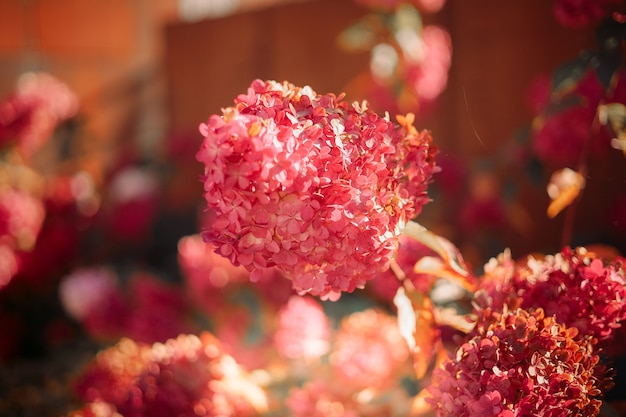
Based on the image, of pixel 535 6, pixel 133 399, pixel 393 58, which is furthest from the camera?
pixel 393 58

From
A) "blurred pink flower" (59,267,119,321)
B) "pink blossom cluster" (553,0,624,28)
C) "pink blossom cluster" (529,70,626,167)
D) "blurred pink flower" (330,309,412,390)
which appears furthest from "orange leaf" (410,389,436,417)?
"blurred pink flower" (59,267,119,321)

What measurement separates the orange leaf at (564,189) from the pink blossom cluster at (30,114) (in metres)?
1.38

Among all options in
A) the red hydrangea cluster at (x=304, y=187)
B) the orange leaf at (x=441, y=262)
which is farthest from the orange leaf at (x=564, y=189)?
the red hydrangea cluster at (x=304, y=187)

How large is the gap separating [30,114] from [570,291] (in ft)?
4.98

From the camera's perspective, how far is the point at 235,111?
0.55 m

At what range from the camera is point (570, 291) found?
653 millimetres

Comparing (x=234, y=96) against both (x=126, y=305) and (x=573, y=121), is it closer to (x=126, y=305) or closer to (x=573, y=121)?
(x=126, y=305)

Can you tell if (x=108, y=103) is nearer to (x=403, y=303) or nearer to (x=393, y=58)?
(x=393, y=58)

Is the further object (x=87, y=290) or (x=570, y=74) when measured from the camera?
(x=87, y=290)

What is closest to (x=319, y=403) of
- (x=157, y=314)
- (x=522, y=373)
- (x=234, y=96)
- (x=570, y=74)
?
(x=522, y=373)

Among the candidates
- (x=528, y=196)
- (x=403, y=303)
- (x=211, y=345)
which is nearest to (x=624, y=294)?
(x=403, y=303)

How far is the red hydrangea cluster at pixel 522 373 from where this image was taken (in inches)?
22.5

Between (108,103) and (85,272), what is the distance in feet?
4.76

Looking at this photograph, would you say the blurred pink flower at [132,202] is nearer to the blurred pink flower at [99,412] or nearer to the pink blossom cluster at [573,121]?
the blurred pink flower at [99,412]
